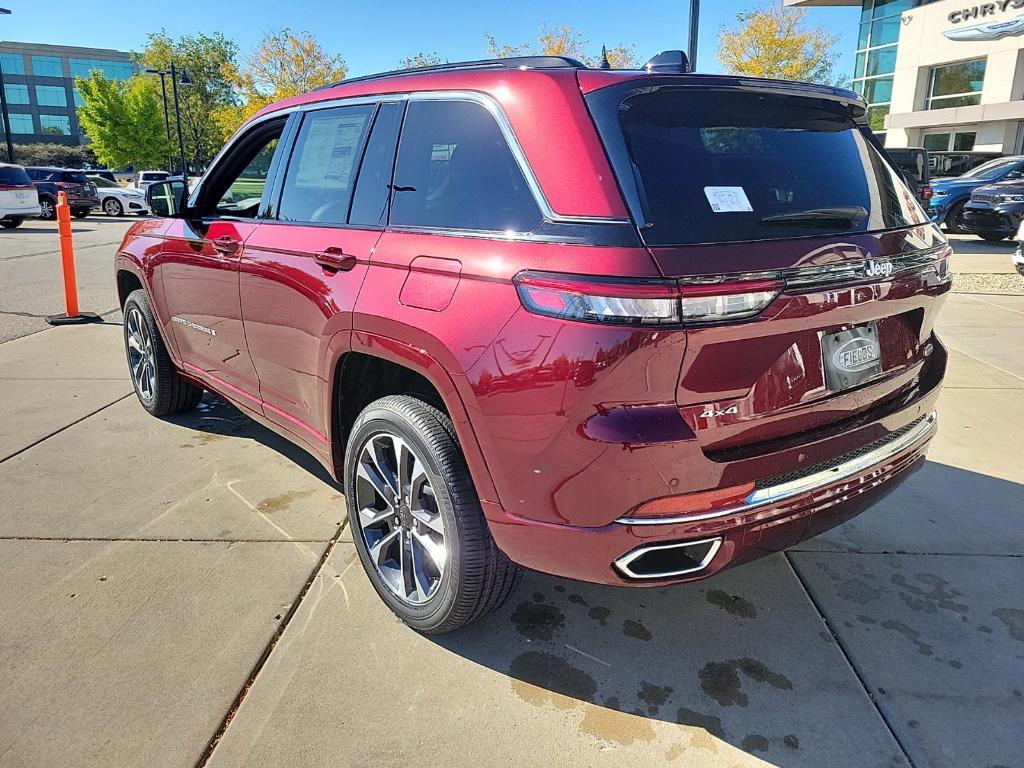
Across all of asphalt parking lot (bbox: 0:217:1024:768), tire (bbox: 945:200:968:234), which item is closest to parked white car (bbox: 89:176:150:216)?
tire (bbox: 945:200:968:234)

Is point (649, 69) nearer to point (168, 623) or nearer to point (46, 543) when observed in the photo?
point (168, 623)

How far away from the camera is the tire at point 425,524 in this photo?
236cm

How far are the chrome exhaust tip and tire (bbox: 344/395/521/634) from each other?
19.3 inches

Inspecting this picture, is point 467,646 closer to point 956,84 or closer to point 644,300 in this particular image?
point 644,300

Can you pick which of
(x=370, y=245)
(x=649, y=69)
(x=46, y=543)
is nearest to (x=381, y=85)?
(x=370, y=245)

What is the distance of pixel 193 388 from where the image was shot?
4.79 meters

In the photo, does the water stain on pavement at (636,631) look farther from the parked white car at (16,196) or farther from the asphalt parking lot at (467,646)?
the parked white car at (16,196)

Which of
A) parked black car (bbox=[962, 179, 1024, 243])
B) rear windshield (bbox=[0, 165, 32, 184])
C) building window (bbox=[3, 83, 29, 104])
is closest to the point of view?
parked black car (bbox=[962, 179, 1024, 243])

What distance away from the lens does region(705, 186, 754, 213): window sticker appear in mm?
2135

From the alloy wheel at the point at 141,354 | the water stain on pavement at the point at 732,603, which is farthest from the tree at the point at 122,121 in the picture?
the water stain on pavement at the point at 732,603

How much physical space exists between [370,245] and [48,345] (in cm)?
569

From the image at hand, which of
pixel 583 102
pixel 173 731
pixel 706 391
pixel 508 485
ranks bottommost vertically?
pixel 173 731

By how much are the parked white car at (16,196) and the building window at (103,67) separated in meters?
87.3

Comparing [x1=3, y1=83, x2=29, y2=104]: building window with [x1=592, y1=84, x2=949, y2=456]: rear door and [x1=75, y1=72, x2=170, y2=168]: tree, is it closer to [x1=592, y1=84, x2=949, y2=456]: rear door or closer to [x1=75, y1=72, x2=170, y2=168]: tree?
[x1=75, y1=72, x2=170, y2=168]: tree
